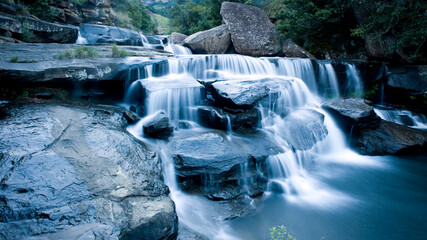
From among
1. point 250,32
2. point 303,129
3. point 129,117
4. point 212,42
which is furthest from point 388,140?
point 212,42

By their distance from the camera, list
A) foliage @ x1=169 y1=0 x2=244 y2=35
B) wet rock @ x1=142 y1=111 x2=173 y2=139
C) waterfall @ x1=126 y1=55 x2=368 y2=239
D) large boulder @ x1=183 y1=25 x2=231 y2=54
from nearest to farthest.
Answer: waterfall @ x1=126 y1=55 x2=368 y2=239, wet rock @ x1=142 y1=111 x2=173 y2=139, large boulder @ x1=183 y1=25 x2=231 y2=54, foliage @ x1=169 y1=0 x2=244 y2=35

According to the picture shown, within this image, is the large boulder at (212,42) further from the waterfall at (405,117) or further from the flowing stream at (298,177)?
the waterfall at (405,117)

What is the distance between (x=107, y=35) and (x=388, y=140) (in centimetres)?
1619

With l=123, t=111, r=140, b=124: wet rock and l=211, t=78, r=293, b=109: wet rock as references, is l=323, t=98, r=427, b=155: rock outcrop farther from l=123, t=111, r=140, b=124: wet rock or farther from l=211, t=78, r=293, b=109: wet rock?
l=123, t=111, r=140, b=124: wet rock

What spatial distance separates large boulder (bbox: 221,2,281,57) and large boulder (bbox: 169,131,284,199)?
9.44m

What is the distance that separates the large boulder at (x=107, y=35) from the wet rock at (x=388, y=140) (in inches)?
535

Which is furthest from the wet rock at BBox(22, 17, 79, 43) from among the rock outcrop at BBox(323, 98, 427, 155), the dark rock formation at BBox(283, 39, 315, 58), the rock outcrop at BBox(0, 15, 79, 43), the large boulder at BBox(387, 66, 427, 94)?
the large boulder at BBox(387, 66, 427, 94)

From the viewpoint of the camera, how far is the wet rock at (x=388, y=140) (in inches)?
281

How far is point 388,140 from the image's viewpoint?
730 centimetres

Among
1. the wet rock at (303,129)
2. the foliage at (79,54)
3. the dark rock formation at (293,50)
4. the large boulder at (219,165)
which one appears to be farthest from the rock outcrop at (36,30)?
Answer: the dark rock formation at (293,50)

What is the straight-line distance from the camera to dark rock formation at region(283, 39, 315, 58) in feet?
39.5

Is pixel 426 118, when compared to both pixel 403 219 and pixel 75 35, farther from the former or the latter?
pixel 75 35

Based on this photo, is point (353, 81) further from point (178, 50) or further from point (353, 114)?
point (178, 50)

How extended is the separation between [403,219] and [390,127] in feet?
14.3
